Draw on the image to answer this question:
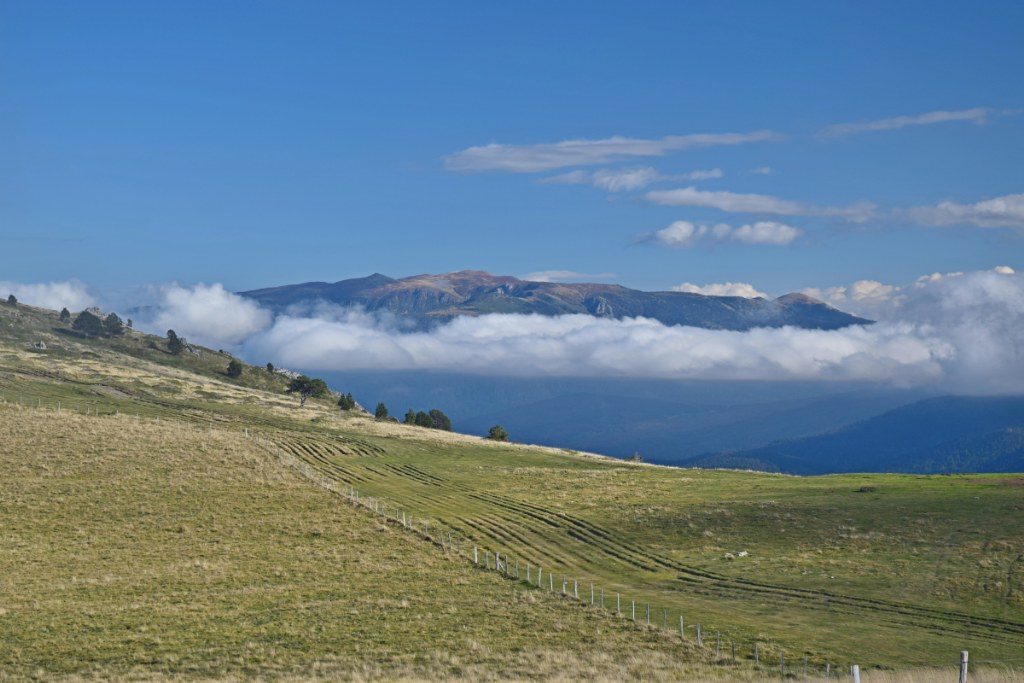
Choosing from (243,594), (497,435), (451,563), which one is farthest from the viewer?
(497,435)

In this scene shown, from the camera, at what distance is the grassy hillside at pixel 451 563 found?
4078cm

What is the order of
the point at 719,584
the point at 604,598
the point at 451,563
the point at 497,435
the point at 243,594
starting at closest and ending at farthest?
the point at 243,594 → the point at 604,598 → the point at 451,563 → the point at 719,584 → the point at 497,435

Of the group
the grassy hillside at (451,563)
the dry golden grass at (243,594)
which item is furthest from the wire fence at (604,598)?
the dry golden grass at (243,594)

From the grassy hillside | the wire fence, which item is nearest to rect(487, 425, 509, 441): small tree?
the grassy hillside

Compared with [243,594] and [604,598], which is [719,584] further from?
[243,594]

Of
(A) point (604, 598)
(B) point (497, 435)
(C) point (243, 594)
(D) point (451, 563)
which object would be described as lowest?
(C) point (243, 594)

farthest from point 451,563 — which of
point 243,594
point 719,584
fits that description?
point 719,584

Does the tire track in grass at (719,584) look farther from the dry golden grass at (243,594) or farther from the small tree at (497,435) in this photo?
the small tree at (497,435)

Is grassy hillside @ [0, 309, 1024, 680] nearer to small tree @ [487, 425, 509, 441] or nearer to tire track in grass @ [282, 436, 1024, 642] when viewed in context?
tire track in grass @ [282, 436, 1024, 642]

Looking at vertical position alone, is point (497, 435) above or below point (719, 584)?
above

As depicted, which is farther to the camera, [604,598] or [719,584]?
[719,584]

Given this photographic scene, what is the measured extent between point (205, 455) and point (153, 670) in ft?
213

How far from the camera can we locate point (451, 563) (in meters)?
63.2

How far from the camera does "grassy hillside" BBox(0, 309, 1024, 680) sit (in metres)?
40.8
